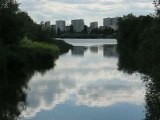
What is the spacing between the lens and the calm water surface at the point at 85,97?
78.8ft

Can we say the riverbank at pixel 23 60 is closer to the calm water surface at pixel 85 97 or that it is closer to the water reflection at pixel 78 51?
the calm water surface at pixel 85 97

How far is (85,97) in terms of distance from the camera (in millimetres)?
30141

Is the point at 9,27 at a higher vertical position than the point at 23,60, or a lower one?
higher

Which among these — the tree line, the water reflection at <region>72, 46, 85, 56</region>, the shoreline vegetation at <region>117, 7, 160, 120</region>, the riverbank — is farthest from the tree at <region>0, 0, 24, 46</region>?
the water reflection at <region>72, 46, 85, 56</region>

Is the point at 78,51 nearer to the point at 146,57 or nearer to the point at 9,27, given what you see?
the point at 9,27

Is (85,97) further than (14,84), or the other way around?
(14,84)

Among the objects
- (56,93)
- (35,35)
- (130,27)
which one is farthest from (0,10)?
(130,27)

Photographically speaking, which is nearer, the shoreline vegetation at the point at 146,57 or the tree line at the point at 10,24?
the shoreline vegetation at the point at 146,57

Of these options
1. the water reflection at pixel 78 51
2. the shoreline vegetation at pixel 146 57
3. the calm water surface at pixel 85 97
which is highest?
the shoreline vegetation at pixel 146 57

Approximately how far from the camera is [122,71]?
48.3 meters

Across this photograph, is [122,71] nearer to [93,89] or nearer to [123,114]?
[93,89]

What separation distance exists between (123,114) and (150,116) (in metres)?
7.98

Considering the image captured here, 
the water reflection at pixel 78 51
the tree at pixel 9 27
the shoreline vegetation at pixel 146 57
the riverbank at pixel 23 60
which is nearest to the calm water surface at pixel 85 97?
the shoreline vegetation at pixel 146 57

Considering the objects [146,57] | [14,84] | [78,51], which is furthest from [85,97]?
[78,51]
